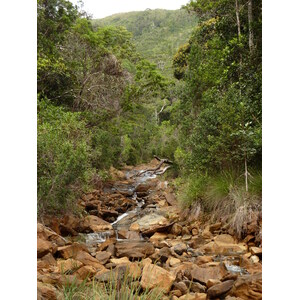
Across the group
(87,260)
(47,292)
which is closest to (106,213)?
(87,260)

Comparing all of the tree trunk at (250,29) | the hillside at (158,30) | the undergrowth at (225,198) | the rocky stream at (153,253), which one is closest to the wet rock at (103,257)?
the rocky stream at (153,253)

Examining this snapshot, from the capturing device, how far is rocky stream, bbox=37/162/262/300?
3838 millimetres

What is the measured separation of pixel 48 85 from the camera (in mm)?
9648

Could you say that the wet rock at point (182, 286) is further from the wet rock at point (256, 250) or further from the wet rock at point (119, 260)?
the wet rock at point (256, 250)

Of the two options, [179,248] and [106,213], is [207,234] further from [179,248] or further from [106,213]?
[106,213]

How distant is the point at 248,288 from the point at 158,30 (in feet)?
159

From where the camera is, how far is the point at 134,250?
18.2 feet

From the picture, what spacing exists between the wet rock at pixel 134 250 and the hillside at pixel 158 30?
23791mm

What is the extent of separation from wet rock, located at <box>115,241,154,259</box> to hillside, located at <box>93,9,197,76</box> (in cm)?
2379

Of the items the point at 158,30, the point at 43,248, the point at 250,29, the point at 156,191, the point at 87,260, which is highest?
the point at 158,30

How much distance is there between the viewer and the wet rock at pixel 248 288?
144 inches
